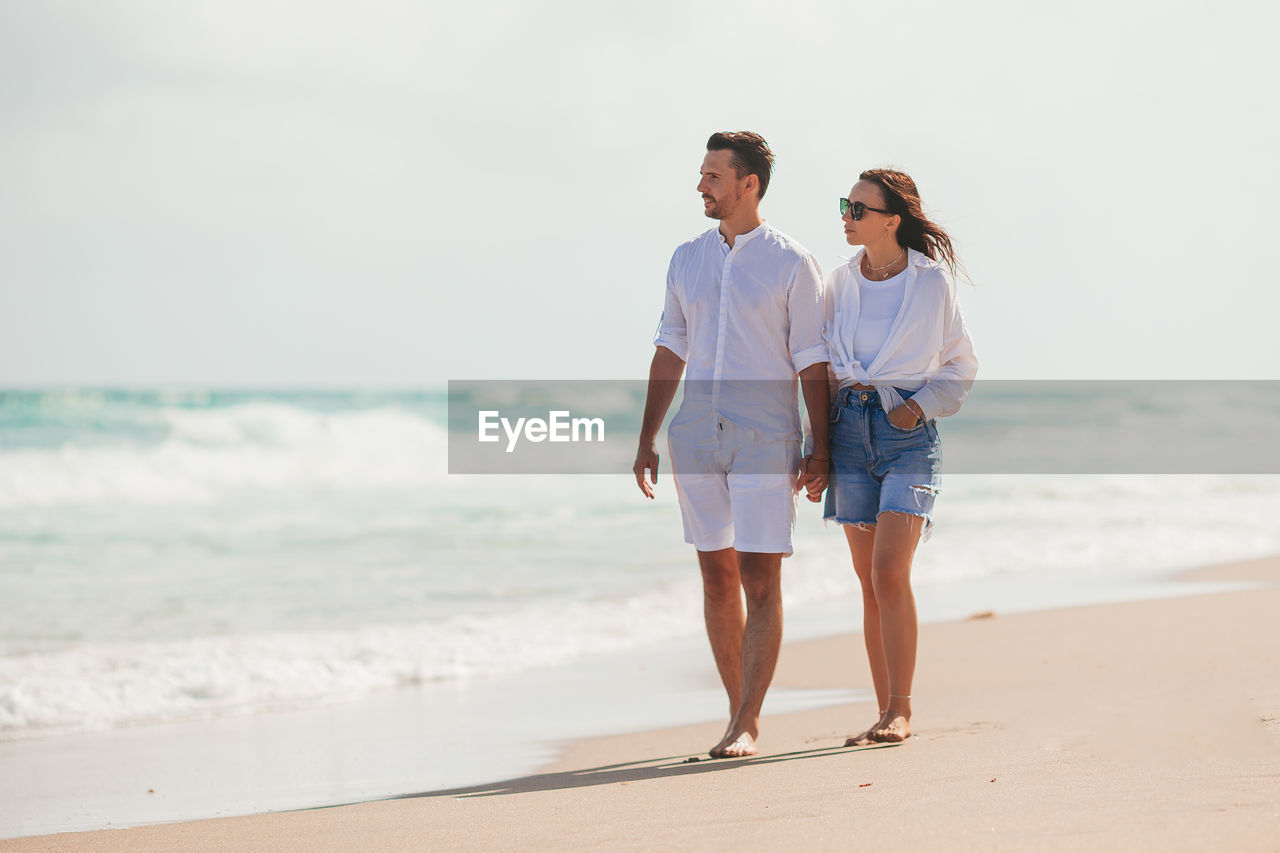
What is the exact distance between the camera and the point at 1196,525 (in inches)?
428

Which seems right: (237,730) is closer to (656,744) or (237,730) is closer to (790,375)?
(656,744)

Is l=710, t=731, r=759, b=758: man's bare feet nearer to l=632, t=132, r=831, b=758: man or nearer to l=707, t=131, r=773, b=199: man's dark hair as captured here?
l=632, t=132, r=831, b=758: man

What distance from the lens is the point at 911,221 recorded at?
3729mm

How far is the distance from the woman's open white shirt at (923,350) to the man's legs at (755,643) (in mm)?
626

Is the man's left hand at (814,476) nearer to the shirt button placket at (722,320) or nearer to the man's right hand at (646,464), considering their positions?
the shirt button placket at (722,320)

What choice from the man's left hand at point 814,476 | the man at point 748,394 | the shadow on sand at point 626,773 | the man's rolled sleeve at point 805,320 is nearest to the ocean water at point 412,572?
the shadow on sand at point 626,773

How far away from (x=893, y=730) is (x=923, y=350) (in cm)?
119

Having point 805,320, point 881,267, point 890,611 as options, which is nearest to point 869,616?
point 890,611

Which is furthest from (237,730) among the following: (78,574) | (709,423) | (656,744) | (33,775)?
(78,574)

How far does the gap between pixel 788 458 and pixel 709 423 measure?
0.88 feet

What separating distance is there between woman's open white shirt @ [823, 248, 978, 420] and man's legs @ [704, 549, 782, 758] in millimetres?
626

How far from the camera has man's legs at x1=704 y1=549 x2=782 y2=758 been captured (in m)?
3.70

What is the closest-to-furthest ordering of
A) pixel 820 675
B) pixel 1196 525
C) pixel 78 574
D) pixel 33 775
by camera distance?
pixel 33 775 → pixel 820 675 → pixel 78 574 → pixel 1196 525

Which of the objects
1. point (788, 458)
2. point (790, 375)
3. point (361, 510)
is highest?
point (790, 375)
